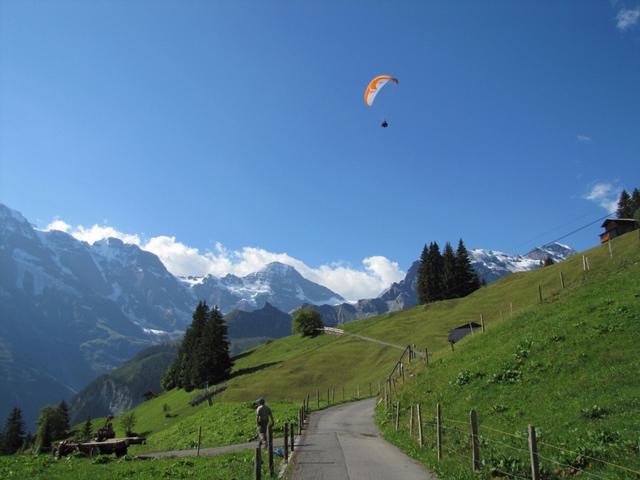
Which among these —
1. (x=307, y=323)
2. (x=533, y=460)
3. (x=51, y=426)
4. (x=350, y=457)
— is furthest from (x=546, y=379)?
(x=51, y=426)

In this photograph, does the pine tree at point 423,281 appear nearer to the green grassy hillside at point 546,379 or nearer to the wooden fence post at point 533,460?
the green grassy hillside at point 546,379

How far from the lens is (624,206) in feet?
489

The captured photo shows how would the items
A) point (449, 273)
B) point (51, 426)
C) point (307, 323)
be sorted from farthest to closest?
point (307, 323) < point (449, 273) < point (51, 426)

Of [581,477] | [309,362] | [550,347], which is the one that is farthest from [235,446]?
[309,362]

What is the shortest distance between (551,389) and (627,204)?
154243 millimetres

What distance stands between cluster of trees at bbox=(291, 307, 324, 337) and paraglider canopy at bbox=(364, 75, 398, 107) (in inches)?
4068

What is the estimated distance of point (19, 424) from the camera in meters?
122

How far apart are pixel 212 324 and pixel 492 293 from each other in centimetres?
6283

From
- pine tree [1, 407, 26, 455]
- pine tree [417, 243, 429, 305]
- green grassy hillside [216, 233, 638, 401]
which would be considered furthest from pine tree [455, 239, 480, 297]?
Result: pine tree [1, 407, 26, 455]

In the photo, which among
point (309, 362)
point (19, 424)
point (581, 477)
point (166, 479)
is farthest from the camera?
point (19, 424)

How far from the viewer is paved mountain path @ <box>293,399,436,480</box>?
16172 mm

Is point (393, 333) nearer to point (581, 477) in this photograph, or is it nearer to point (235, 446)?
point (235, 446)

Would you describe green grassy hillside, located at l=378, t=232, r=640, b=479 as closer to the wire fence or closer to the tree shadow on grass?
the wire fence

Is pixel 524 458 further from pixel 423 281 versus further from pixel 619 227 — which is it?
pixel 423 281
